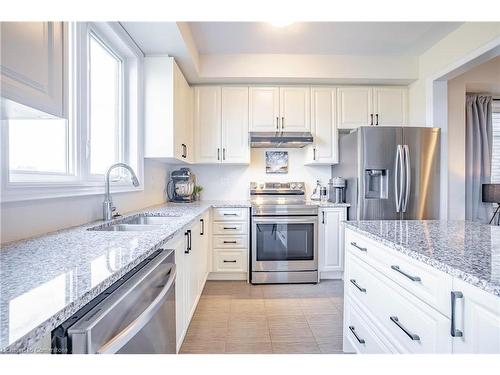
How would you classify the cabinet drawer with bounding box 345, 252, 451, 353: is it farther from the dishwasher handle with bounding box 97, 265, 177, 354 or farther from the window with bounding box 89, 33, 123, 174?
the window with bounding box 89, 33, 123, 174

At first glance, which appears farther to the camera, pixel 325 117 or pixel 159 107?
pixel 325 117

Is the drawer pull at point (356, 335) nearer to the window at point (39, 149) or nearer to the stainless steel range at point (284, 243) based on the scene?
the stainless steel range at point (284, 243)

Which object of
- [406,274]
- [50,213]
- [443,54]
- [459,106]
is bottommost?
[406,274]

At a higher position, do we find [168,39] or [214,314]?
[168,39]

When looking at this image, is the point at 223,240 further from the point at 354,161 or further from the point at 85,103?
the point at 85,103

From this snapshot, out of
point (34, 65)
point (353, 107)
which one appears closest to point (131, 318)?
point (34, 65)

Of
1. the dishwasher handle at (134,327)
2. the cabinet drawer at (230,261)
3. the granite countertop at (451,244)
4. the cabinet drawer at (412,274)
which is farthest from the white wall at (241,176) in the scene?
the dishwasher handle at (134,327)

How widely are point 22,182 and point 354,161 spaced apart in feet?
9.19

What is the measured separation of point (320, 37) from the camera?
2.76 metres

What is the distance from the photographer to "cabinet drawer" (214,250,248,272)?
10.0 feet

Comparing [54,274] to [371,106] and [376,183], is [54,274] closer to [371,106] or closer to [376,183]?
[376,183]

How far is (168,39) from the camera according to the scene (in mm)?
2271

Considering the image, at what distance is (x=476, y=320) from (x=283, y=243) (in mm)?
2270
